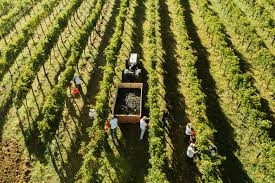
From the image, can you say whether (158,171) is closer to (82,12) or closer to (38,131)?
(38,131)

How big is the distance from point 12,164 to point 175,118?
1062cm

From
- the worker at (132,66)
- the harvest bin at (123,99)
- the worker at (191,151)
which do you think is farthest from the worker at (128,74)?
the worker at (191,151)

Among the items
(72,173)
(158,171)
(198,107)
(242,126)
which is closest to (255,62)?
(242,126)

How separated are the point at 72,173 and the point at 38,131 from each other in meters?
4.39

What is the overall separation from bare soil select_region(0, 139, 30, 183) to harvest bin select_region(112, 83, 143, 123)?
6.24 meters

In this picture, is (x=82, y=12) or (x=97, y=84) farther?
(x=82, y=12)

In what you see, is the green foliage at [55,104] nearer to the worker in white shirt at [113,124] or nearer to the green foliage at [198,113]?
the worker in white shirt at [113,124]

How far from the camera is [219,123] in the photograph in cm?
2203

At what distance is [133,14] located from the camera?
3525 cm

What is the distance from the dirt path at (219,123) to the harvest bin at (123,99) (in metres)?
4.79

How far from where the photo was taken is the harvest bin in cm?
2116

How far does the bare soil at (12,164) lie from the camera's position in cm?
1959

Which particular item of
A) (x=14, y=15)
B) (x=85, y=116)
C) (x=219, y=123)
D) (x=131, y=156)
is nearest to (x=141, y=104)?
(x=131, y=156)

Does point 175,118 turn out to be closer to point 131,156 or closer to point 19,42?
point 131,156
